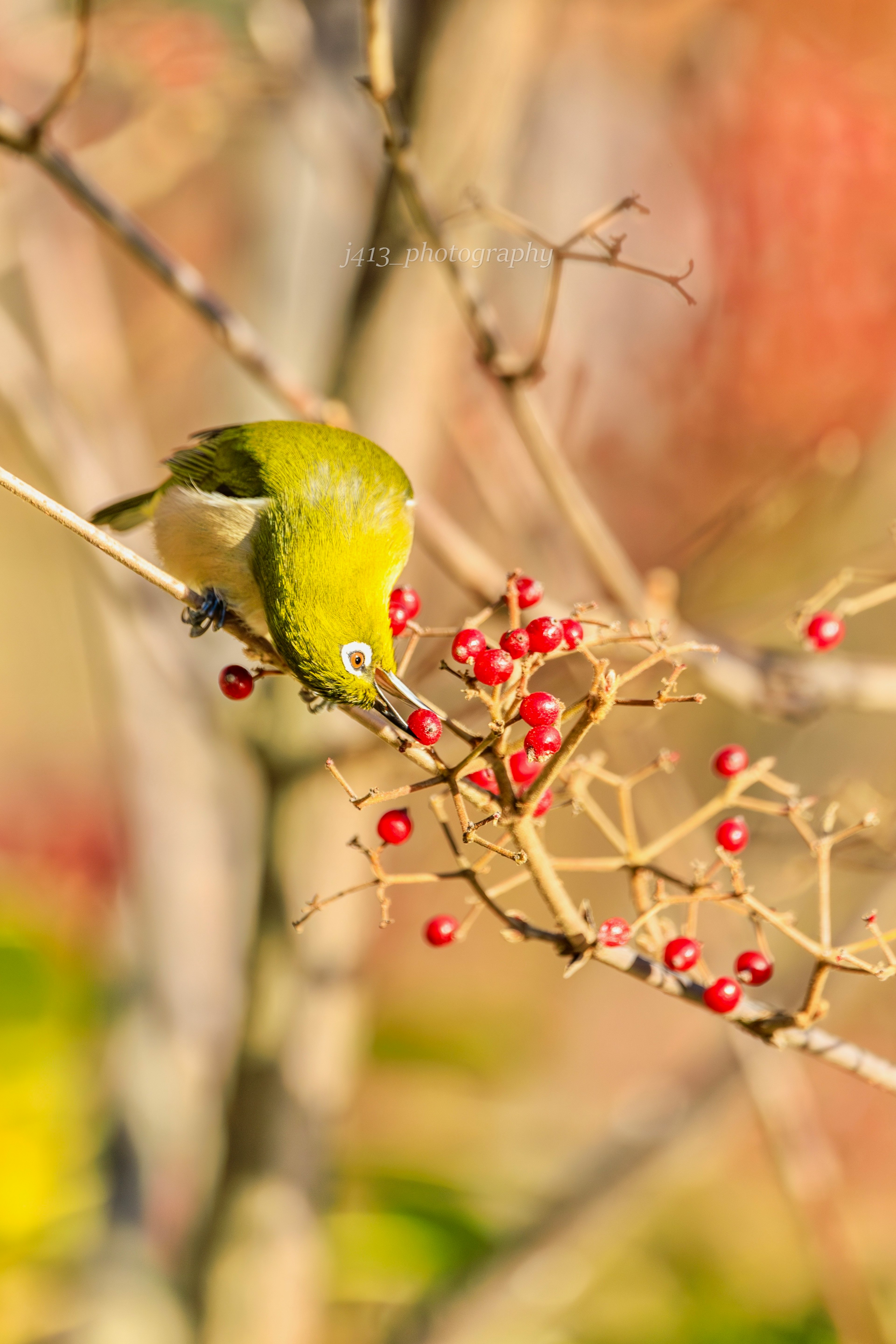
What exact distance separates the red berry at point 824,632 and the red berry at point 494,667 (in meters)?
1.05

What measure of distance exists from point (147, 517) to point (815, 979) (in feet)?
7.71

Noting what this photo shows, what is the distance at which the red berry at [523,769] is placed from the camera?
6.17 feet

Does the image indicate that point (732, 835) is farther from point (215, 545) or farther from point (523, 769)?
point (215, 545)

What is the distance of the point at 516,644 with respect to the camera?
152 centimetres

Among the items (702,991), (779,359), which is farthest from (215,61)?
(702,991)

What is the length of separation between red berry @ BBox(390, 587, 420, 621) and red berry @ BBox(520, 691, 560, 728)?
0.78 metres

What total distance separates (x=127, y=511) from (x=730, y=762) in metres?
1.90

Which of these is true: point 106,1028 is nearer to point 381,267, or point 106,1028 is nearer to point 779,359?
point 381,267

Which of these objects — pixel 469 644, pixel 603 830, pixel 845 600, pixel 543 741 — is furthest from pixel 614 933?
pixel 845 600

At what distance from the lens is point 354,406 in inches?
130

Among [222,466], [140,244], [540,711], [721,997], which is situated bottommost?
[721,997]

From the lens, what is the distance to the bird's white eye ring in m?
2.00

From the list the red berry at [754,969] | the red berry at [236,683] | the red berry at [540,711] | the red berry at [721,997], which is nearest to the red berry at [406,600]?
the red berry at [236,683]

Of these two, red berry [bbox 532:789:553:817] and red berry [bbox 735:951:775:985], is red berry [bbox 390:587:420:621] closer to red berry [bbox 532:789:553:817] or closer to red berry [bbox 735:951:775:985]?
red berry [bbox 532:789:553:817]
